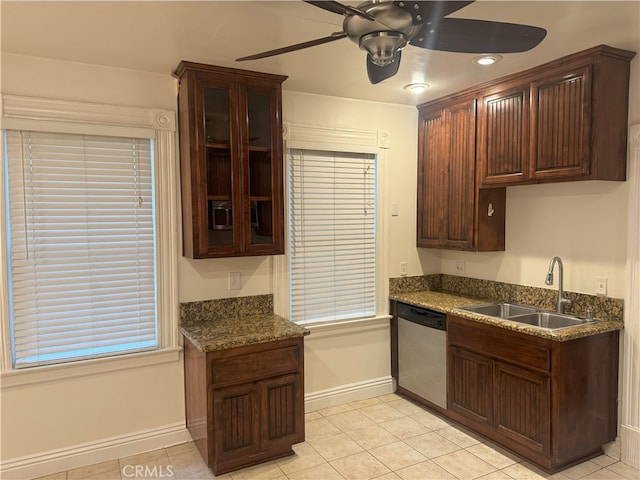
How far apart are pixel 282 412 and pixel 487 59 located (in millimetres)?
2515

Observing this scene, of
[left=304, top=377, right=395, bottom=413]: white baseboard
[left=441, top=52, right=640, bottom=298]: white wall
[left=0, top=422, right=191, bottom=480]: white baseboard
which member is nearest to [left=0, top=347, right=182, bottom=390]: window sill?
[left=0, top=422, right=191, bottom=480]: white baseboard

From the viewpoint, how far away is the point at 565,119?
272cm

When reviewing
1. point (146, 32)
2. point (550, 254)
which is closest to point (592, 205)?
point (550, 254)

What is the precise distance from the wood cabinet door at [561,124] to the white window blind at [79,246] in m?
2.53

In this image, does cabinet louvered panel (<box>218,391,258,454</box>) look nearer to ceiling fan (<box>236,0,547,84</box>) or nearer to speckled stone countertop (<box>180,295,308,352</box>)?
speckled stone countertop (<box>180,295,308,352</box>)

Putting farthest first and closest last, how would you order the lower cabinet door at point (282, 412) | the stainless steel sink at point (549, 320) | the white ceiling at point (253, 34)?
the stainless steel sink at point (549, 320) < the lower cabinet door at point (282, 412) < the white ceiling at point (253, 34)

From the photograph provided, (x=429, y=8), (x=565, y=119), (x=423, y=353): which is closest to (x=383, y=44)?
(x=429, y=8)

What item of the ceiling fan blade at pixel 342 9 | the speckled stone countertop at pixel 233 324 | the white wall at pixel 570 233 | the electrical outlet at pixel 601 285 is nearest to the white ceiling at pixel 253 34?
the ceiling fan blade at pixel 342 9

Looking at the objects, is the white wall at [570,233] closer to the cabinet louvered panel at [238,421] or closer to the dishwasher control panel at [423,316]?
the dishwasher control panel at [423,316]

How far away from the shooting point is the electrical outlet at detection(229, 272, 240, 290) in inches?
128

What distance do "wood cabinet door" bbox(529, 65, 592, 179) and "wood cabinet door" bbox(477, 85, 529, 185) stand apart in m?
0.08

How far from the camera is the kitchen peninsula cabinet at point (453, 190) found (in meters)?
3.41

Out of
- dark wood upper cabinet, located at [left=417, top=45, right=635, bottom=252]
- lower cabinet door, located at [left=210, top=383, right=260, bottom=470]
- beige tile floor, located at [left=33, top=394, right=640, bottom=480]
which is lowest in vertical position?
beige tile floor, located at [left=33, top=394, right=640, bottom=480]

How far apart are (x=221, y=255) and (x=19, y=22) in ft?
5.24
